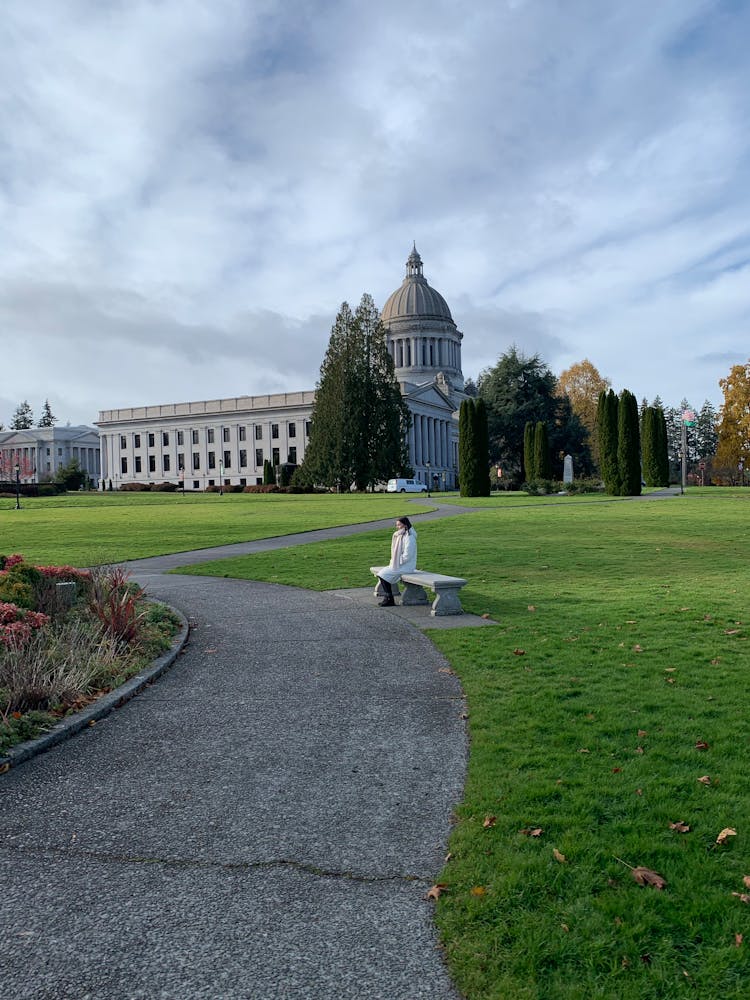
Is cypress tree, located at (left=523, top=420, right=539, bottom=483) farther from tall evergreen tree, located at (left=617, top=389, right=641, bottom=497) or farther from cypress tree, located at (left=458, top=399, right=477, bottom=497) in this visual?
A: tall evergreen tree, located at (left=617, top=389, right=641, bottom=497)

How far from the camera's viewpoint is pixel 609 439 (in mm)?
53438

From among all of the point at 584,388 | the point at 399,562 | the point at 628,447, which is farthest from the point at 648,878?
the point at 584,388

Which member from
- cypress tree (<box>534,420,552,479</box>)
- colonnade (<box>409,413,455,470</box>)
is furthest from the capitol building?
cypress tree (<box>534,420,552,479</box>)

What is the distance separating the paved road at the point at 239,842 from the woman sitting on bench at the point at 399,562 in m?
4.16

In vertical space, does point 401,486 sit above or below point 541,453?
below

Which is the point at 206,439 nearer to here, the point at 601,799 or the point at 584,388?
the point at 584,388

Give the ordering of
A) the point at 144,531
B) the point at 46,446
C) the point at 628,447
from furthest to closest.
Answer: the point at 46,446, the point at 628,447, the point at 144,531

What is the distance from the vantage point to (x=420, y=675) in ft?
26.5

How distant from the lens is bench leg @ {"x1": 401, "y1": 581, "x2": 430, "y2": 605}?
12438 millimetres

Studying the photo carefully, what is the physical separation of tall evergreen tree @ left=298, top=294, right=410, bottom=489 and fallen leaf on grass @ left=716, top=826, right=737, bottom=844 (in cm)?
6797

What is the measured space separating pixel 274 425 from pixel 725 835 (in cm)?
11049

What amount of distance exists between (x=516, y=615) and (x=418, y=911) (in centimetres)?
762

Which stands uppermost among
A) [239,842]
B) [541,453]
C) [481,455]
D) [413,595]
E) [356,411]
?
[356,411]

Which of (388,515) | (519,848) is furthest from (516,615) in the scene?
(388,515)
